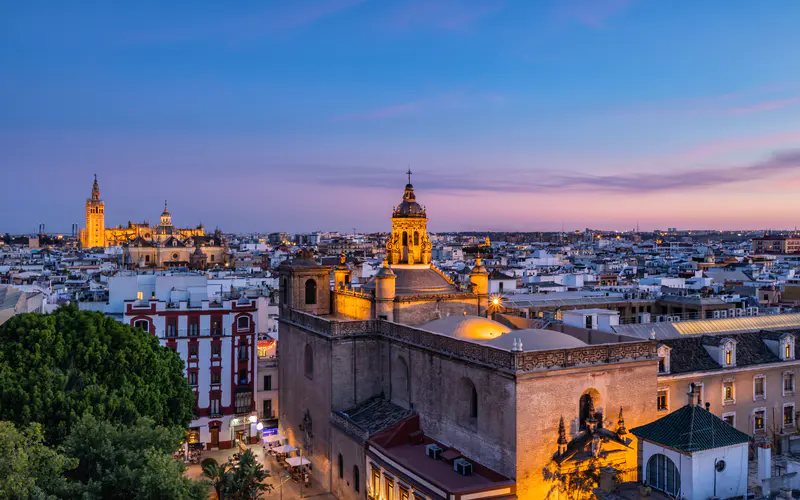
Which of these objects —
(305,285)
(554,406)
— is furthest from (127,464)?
(305,285)

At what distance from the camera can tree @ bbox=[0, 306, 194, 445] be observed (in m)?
26.2

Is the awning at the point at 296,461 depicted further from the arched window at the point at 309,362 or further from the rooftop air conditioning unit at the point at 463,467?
the rooftop air conditioning unit at the point at 463,467

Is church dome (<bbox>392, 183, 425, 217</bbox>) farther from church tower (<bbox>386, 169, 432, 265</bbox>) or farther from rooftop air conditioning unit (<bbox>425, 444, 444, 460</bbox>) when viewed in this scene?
rooftop air conditioning unit (<bbox>425, 444, 444, 460</bbox>)

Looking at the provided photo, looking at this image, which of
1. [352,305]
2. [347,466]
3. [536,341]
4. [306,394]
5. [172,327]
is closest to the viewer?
[536,341]

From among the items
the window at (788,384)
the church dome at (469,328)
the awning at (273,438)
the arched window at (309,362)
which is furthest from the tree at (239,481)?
the window at (788,384)

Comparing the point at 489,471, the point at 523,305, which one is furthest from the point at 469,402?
the point at 523,305

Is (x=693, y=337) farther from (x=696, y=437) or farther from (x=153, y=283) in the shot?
(x=153, y=283)

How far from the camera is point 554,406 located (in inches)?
1021

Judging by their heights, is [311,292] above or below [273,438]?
above

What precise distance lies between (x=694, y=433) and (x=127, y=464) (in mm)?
18595

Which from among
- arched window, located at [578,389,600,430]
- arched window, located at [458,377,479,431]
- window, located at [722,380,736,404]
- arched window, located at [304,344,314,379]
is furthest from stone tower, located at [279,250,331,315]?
window, located at [722,380,736,404]

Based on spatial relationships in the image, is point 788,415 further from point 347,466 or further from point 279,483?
point 279,483

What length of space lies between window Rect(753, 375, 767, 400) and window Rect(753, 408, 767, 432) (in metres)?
0.67

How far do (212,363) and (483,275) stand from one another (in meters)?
19.4
